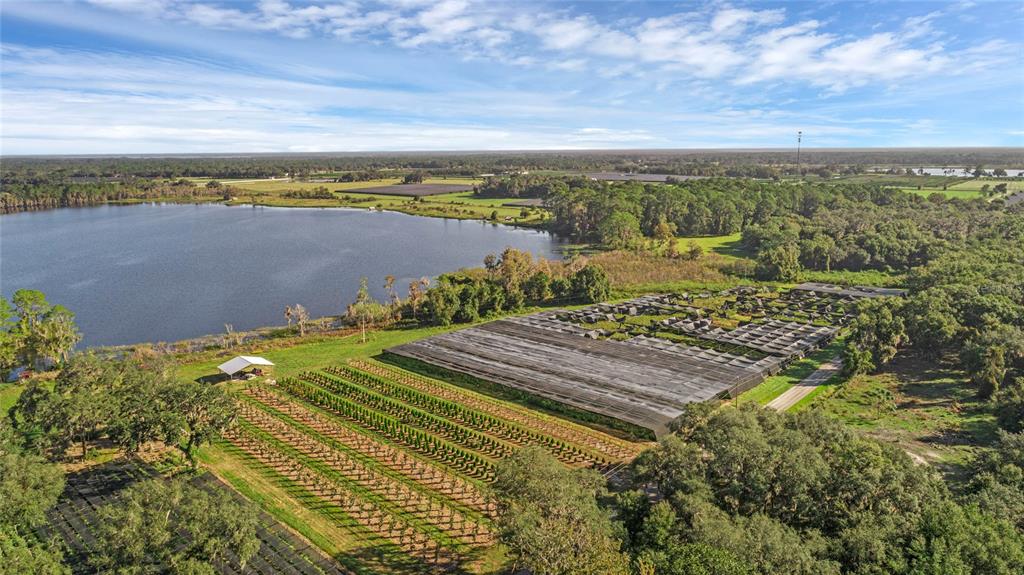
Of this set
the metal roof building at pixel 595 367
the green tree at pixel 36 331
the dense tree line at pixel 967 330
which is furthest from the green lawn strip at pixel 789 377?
the green tree at pixel 36 331

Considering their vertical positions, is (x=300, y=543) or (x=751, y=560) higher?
(x=751, y=560)

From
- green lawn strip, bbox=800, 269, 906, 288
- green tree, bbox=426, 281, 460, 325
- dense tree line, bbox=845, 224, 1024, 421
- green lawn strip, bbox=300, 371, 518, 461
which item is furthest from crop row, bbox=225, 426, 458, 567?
green lawn strip, bbox=800, 269, 906, 288

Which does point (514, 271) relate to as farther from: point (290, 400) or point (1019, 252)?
point (1019, 252)

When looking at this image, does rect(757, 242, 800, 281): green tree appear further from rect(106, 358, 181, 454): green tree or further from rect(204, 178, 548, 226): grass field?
rect(106, 358, 181, 454): green tree

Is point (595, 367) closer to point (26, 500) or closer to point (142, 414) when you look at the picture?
point (142, 414)

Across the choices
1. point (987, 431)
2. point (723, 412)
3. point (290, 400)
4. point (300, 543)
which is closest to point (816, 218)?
point (987, 431)
